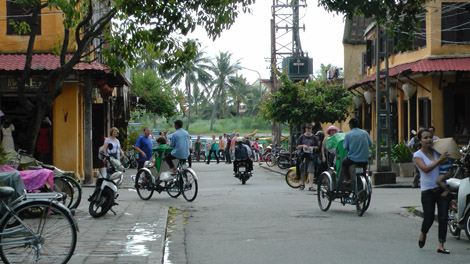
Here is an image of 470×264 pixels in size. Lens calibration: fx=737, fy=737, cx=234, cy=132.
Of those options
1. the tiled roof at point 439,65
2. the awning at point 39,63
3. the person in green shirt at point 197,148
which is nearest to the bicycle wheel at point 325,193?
the awning at point 39,63

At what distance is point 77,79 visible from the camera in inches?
881

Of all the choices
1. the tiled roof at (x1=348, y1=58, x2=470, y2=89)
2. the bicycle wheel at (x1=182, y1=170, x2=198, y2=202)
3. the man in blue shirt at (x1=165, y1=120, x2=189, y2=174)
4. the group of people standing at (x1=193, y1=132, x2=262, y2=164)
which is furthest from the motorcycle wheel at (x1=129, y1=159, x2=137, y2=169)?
the bicycle wheel at (x1=182, y1=170, x2=198, y2=202)

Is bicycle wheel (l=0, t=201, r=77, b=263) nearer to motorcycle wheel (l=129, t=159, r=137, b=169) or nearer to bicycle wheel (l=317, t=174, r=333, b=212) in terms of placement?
bicycle wheel (l=317, t=174, r=333, b=212)

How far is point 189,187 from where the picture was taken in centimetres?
1648

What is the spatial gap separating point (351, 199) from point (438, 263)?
215 inches

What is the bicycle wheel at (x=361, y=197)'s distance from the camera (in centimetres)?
1312

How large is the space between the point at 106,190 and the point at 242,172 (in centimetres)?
1104

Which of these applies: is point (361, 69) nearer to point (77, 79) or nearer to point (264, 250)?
point (77, 79)

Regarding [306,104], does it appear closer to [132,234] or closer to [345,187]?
[345,187]

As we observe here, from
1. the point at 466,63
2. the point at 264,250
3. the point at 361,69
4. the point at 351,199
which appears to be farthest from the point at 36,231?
the point at 361,69

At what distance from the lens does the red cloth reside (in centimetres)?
2219

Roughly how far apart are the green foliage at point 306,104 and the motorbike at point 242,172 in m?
7.89

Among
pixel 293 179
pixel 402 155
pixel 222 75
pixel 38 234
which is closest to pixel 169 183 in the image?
pixel 293 179

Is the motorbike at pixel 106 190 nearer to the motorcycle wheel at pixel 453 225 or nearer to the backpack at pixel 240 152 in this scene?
the motorcycle wheel at pixel 453 225
